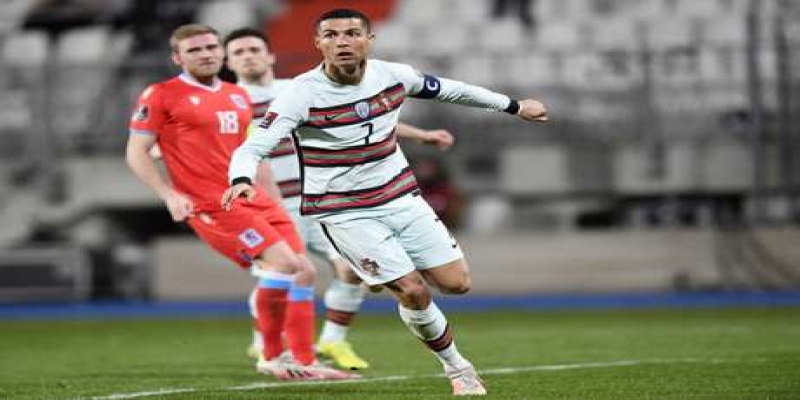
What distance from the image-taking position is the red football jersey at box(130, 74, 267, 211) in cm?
853

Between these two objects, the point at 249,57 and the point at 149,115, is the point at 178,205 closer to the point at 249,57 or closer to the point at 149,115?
the point at 149,115

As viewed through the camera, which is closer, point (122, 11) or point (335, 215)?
point (335, 215)

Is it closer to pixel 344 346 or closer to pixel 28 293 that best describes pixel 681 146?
pixel 28 293

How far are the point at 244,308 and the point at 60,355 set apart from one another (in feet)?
23.5

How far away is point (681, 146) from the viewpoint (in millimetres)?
18609

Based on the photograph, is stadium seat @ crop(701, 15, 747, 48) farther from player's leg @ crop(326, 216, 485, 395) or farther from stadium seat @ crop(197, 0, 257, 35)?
player's leg @ crop(326, 216, 485, 395)

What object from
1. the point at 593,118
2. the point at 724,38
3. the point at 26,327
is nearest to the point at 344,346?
the point at 26,327

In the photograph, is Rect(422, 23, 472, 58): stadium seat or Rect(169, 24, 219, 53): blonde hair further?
Rect(422, 23, 472, 58): stadium seat

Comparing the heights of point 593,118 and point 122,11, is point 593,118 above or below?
below

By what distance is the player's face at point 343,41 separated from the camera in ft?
22.7

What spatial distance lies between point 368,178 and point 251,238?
1556mm

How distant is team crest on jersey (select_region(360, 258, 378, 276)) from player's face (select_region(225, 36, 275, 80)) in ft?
10.1

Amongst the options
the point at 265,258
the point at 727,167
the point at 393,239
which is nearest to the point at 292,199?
the point at 265,258

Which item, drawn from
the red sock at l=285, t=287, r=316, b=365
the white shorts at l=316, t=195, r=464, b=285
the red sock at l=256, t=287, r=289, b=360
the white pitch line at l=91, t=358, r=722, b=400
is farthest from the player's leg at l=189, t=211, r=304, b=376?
the white shorts at l=316, t=195, r=464, b=285
